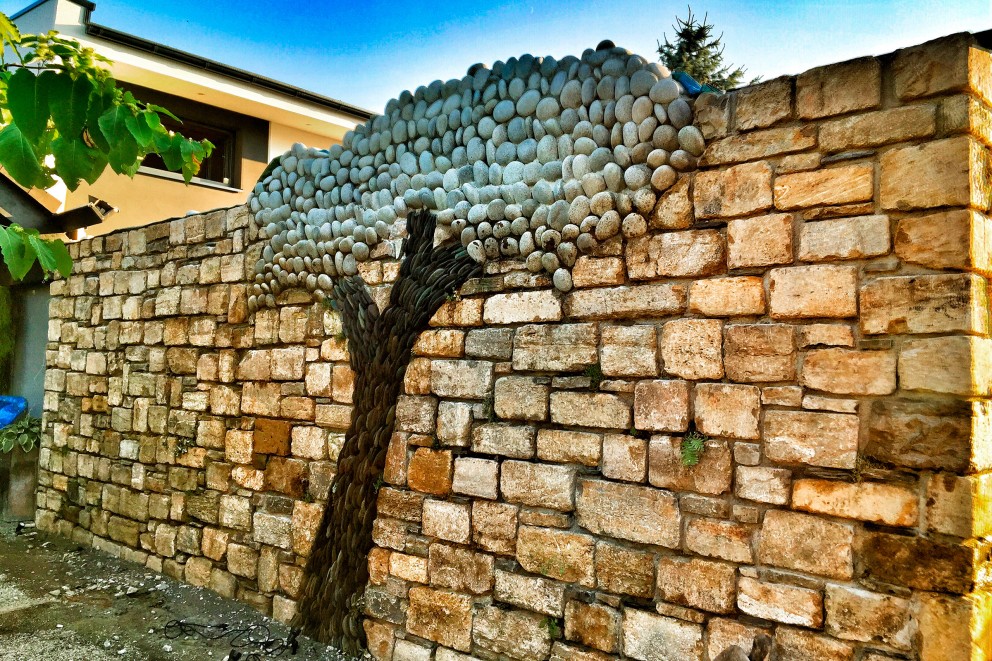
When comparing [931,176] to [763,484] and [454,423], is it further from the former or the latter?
[454,423]

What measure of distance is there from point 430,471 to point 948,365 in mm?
2223

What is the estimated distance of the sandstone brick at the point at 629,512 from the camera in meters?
2.66

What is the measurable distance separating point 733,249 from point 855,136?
542 mm

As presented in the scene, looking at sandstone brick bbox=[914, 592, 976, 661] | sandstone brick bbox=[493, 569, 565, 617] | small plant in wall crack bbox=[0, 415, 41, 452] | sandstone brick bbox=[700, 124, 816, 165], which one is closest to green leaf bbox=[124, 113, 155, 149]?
sandstone brick bbox=[700, 124, 816, 165]

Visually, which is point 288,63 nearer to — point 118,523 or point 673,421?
point 118,523

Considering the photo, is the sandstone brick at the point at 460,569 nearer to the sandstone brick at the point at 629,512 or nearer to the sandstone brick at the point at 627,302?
the sandstone brick at the point at 629,512

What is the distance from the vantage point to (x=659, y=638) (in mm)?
2648

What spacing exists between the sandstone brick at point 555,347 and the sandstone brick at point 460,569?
91 cm

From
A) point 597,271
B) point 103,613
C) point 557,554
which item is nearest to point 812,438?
point 597,271

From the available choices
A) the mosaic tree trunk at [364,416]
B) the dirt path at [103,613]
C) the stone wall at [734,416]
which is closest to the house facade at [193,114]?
the dirt path at [103,613]

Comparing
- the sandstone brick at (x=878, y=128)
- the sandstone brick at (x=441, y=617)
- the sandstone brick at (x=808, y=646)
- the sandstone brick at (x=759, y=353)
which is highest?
the sandstone brick at (x=878, y=128)

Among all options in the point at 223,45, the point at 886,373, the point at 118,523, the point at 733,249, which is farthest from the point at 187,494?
the point at 223,45

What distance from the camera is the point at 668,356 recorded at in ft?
8.87

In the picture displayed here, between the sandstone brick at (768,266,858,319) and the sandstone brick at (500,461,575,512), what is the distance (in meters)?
1.09
